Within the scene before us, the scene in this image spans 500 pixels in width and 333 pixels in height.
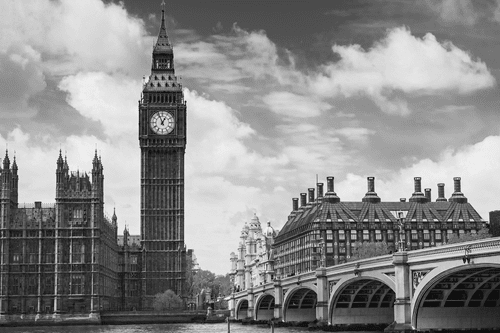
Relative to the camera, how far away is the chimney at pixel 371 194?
179 meters

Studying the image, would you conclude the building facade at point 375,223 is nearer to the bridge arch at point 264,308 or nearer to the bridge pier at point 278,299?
the bridge arch at point 264,308

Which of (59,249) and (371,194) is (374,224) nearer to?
(371,194)

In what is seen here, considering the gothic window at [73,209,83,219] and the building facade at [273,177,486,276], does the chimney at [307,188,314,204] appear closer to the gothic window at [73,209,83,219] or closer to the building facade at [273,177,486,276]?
the building facade at [273,177,486,276]

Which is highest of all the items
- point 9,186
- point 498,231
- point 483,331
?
point 9,186

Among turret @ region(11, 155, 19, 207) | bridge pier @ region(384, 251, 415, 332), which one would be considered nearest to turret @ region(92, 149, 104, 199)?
turret @ region(11, 155, 19, 207)

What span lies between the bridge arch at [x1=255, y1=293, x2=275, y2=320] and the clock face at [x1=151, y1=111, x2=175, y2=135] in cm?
5153

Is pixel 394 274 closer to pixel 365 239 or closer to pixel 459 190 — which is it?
pixel 365 239

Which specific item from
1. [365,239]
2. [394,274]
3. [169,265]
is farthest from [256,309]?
[394,274]

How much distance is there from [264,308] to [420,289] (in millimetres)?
83628

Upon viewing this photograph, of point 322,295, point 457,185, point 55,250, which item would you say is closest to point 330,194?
point 457,185

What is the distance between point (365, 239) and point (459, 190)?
2234 centimetres

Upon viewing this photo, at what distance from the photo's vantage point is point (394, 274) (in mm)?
79062

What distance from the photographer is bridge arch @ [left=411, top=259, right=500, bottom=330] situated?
71062mm

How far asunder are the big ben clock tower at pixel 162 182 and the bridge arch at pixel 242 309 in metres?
16.9
